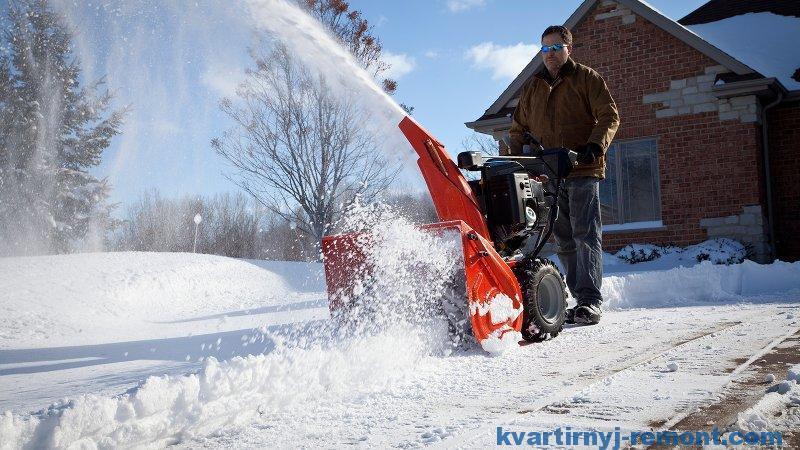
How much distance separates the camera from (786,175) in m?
11.3

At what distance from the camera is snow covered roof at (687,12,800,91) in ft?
38.2

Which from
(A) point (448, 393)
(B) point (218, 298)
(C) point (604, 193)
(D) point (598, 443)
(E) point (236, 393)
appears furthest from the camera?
(C) point (604, 193)

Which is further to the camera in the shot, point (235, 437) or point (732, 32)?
point (732, 32)

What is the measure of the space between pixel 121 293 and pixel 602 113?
23.0ft

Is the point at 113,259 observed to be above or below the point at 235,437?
above

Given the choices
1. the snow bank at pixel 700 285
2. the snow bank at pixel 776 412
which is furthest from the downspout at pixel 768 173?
the snow bank at pixel 776 412

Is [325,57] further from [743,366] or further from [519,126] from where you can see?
[743,366]

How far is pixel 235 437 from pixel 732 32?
578 inches

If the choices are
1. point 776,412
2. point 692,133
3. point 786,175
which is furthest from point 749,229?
Result: point 776,412

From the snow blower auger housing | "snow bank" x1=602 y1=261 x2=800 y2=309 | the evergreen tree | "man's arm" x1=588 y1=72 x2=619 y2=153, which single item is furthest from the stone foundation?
the evergreen tree

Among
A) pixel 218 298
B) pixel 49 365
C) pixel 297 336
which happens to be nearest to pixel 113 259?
pixel 218 298

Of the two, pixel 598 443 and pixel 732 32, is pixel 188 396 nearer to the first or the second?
pixel 598 443

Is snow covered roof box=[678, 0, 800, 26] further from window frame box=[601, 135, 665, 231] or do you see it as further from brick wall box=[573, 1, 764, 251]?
window frame box=[601, 135, 665, 231]

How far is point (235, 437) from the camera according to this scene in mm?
1992
